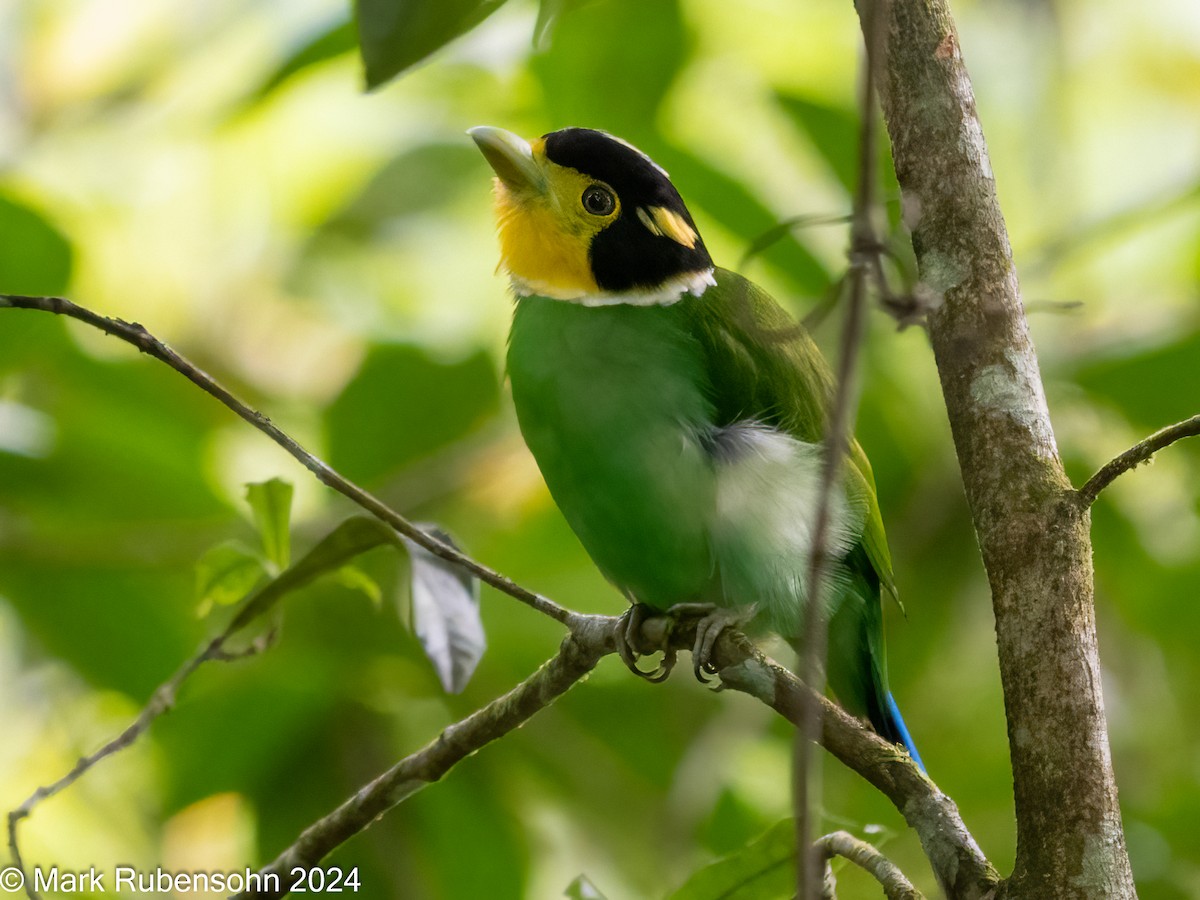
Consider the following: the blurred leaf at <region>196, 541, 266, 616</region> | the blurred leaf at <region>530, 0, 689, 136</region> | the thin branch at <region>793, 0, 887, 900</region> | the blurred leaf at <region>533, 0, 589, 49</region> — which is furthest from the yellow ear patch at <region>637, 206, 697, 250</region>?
the thin branch at <region>793, 0, 887, 900</region>

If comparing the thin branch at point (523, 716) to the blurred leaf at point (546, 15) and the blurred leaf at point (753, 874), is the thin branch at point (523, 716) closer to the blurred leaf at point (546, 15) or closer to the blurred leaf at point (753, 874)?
the blurred leaf at point (753, 874)

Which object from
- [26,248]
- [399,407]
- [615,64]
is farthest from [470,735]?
[615,64]

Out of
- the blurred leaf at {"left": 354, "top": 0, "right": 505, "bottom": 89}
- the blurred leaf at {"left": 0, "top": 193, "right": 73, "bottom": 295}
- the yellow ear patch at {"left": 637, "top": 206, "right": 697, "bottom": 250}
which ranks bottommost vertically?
the blurred leaf at {"left": 354, "top": 0, "right": 505, "bottom": 89}

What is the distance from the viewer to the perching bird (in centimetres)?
214

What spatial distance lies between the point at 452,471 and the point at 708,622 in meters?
1.14

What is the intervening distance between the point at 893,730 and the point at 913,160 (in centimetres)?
128

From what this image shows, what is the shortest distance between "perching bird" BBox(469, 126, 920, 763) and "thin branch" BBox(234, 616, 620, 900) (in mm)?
419

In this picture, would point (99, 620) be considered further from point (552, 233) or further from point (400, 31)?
point (400, 31)

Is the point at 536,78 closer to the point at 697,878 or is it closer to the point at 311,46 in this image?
the point at 311,46

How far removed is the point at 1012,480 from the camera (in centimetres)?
139

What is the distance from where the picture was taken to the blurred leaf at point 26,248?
2.58 meters

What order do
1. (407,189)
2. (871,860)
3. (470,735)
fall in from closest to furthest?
(871,860), (470,735), (407,189)

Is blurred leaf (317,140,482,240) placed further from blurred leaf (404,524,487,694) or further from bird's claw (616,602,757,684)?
blurred leaf (404,524,487,694)

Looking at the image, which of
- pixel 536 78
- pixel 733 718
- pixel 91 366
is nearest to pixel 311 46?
pixel 536 78
